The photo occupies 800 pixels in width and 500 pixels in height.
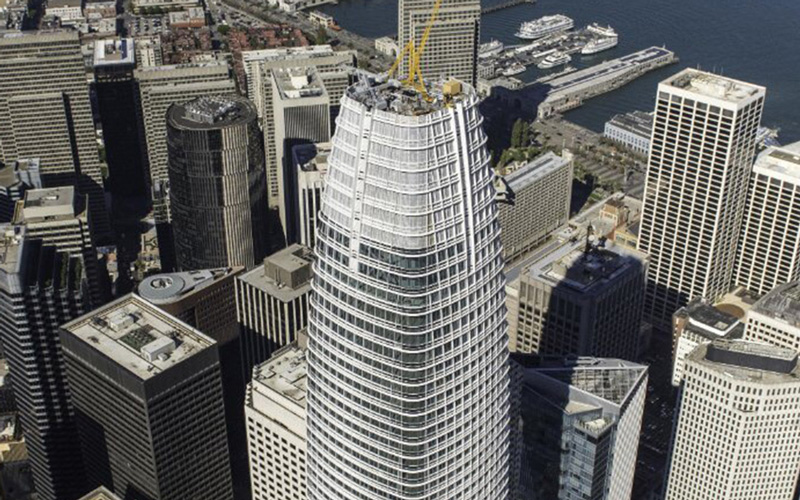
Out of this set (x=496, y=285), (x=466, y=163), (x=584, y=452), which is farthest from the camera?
(x=584, y=452)

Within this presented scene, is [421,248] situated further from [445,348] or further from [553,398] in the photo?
[553,398]

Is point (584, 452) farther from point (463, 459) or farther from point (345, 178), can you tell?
point (345, 178)

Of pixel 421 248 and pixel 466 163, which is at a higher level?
pixel 466 163

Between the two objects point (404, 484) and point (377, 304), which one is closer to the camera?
point (377, 304)

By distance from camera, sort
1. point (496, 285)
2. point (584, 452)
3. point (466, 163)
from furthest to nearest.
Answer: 1. point (584, 452)
2. point (496, 285)
3. point (466, 163)

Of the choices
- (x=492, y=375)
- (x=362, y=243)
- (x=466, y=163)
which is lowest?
(x=492, y=375)

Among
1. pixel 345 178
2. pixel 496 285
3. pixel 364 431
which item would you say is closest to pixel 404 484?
pixel 364 431
